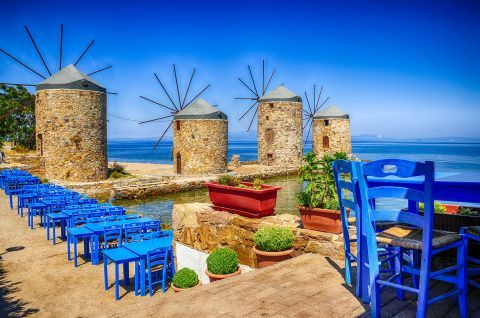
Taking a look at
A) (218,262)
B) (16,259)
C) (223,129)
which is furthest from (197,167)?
(218,262)

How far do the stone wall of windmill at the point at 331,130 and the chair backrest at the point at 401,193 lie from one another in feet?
112

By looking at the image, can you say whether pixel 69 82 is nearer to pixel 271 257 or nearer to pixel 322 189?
pixel 322 189

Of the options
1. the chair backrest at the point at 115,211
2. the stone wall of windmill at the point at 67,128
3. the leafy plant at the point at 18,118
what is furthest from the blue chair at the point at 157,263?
the leafy plant at the point at 18,118

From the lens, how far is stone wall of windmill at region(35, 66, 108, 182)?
18766mm

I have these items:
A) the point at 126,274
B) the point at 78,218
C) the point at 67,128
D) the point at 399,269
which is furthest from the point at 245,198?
the point at 67,128

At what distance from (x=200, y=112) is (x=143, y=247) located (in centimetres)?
1992

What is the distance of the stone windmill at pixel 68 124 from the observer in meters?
18.8

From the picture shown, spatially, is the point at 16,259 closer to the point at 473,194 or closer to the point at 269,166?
the point at 473,194

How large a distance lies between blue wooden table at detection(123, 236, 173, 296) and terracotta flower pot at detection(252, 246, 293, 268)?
5.08 feet

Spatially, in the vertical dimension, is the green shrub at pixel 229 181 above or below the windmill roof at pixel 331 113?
below

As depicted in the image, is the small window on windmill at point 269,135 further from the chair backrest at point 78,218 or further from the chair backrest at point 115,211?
the chair backrest at point 78,218

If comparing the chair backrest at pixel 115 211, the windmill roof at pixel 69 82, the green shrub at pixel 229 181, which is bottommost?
the chair backrest at pixel 115 211

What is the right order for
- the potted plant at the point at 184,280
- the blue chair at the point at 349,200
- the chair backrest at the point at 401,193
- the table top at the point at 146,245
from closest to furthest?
the chair backrest at the point at 401,193
the blue chair at the point at 349,200
the potted plant at the point at 184,280
the table top at the point at 146,245

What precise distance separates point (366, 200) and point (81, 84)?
1928cm
